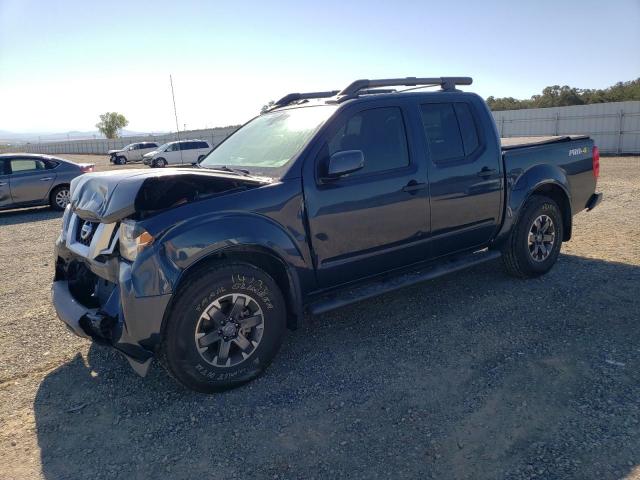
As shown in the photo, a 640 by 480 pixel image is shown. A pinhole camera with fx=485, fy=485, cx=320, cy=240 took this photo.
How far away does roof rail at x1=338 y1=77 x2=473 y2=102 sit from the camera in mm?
4130

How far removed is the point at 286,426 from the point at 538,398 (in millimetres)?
1628

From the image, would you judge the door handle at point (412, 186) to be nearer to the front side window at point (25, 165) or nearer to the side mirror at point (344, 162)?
the side mirror at point (344, 162)

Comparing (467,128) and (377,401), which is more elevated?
(467,128)

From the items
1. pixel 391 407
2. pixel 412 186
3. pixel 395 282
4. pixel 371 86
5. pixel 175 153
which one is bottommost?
pixel 391 407

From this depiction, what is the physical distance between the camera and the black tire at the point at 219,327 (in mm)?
3125

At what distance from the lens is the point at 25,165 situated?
1186cm

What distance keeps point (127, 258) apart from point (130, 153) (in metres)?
39.5

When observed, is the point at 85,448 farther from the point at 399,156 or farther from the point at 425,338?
the point at 399,156

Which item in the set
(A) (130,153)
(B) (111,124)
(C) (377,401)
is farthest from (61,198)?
(B) (111,124)

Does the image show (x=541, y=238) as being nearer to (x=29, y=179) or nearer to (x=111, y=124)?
(x=29, y=179)

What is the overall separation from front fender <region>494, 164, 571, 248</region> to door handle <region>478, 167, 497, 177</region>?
25 cm

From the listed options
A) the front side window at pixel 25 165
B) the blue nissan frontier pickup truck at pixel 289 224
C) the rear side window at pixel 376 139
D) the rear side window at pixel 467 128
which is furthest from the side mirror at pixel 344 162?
the front side window at pixel 25 165

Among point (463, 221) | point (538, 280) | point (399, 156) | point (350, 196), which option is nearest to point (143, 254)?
point (350, 196)

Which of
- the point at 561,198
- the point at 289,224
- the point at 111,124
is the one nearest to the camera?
the point at 289,224
